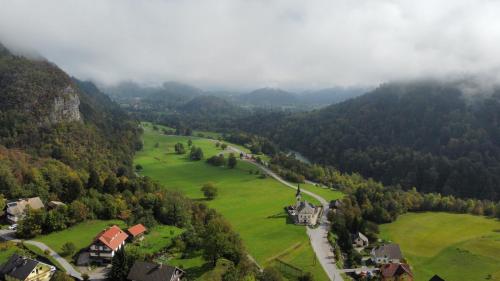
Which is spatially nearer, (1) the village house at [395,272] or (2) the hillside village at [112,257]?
(2) the hillside village at [112,257]

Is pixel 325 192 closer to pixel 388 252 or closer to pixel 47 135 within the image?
pixel 388 252

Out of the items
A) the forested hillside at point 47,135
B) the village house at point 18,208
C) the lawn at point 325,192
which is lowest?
the lawn at point 325,192

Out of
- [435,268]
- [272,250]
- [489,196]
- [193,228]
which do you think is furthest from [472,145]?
[193,228]

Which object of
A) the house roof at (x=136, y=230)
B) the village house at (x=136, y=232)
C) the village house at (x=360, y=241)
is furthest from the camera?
the village house at (x=360, y=241)

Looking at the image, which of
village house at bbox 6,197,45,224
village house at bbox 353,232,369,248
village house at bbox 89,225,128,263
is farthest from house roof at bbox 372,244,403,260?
village house at bbox 6,197,45,224

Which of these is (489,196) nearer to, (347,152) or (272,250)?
(347,152)

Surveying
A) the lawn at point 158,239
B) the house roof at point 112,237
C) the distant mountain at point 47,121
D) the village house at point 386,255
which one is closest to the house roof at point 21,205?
the house roof at point 112,237

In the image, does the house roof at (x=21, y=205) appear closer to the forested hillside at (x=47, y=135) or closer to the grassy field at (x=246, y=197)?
the forested hillside at (x=47, y=135)
